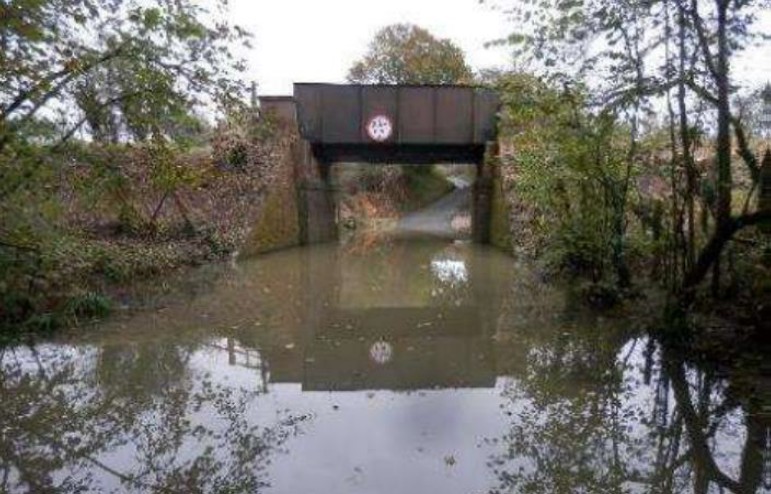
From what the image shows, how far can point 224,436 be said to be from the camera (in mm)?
5637

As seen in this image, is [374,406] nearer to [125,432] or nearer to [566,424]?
[566,424]

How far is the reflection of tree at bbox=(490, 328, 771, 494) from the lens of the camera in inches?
193

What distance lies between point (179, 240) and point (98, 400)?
970cm

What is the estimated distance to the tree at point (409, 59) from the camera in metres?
39.4

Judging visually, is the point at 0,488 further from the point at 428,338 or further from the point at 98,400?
the point at 428,338

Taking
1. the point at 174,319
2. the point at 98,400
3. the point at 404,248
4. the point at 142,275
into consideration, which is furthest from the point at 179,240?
the point at 98,400

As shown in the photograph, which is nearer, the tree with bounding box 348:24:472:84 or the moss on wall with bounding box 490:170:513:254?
the moss on wall with bounding box 490:170:513:254

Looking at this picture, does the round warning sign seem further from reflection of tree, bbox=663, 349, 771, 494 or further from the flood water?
reflection of tree, bbox=663, 349, 771, 494

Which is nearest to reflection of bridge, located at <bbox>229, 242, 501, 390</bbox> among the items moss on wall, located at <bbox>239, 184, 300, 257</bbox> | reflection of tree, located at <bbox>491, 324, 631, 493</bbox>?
reflection of tree, located at <bbox>491, 324, 631, 493</bbox>

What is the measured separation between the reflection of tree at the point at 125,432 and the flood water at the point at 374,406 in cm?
2

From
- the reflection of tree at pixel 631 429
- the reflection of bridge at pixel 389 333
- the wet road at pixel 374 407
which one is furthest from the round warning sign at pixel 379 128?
the reflection of tree at pixel 631 429

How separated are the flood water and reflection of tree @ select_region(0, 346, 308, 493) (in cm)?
2

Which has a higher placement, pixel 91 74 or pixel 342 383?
pixel 91 74

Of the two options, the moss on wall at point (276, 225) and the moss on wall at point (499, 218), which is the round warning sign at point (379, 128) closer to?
the moss on wall at point (276, 225)
